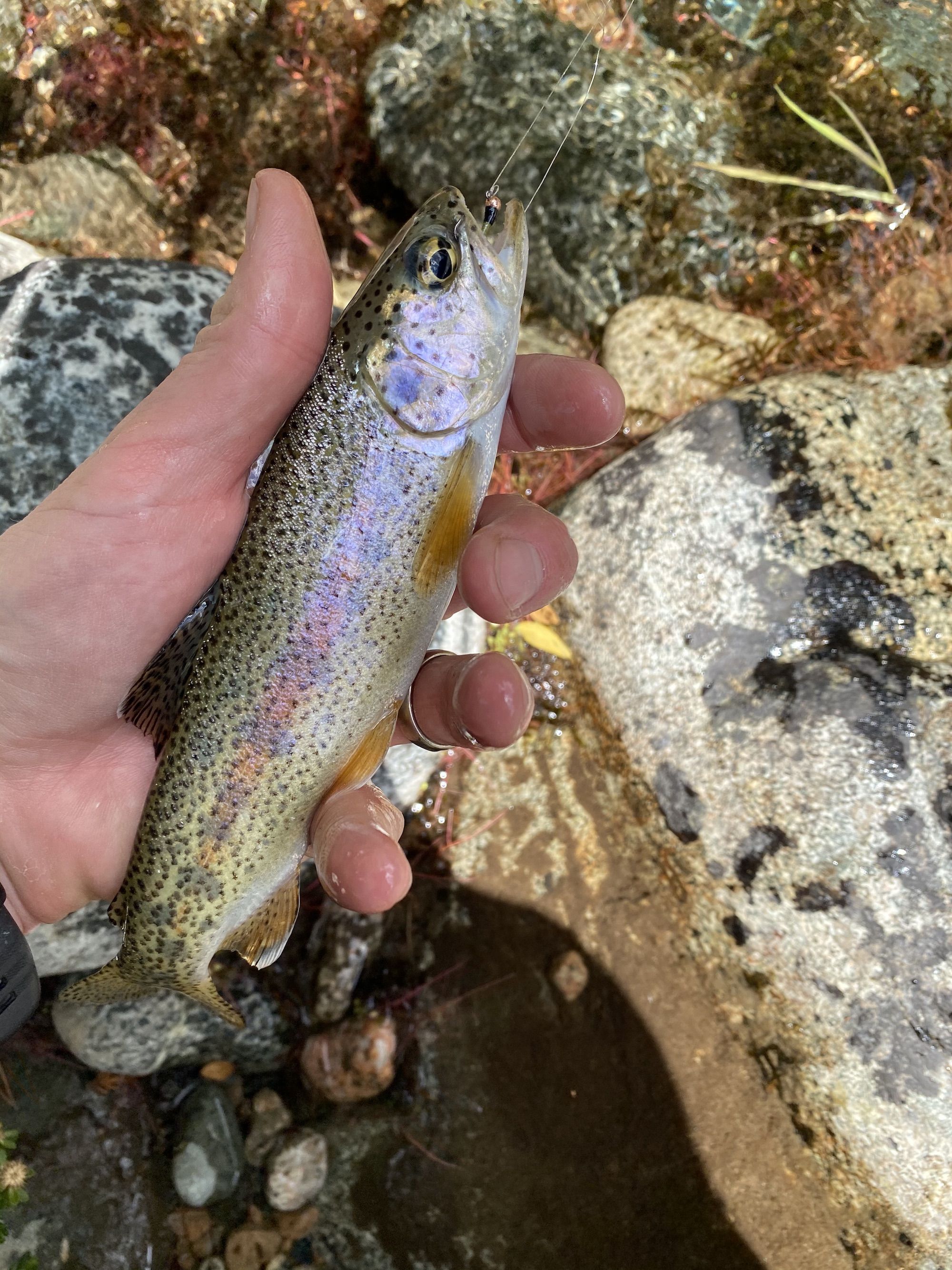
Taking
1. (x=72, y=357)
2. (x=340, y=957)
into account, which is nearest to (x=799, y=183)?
(x=72, y=357)

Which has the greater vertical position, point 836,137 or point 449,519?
point 836,137

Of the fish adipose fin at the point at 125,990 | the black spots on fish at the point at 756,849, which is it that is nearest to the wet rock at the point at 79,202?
the fish adipose fin at the point at 125,990

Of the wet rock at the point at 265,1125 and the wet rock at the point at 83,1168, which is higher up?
the wet rock at the point at 265,1125

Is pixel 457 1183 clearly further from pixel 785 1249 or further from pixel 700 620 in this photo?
pixel 700 620

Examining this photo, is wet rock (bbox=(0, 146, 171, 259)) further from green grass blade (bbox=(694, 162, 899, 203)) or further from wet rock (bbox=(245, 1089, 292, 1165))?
wet rock (bbox=(245, 1089, 292, 1165))

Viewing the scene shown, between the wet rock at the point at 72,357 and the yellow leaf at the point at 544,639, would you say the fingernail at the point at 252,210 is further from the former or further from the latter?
the yellow leaf at the point at 544,639

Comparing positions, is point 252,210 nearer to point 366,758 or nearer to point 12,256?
point 366,758
